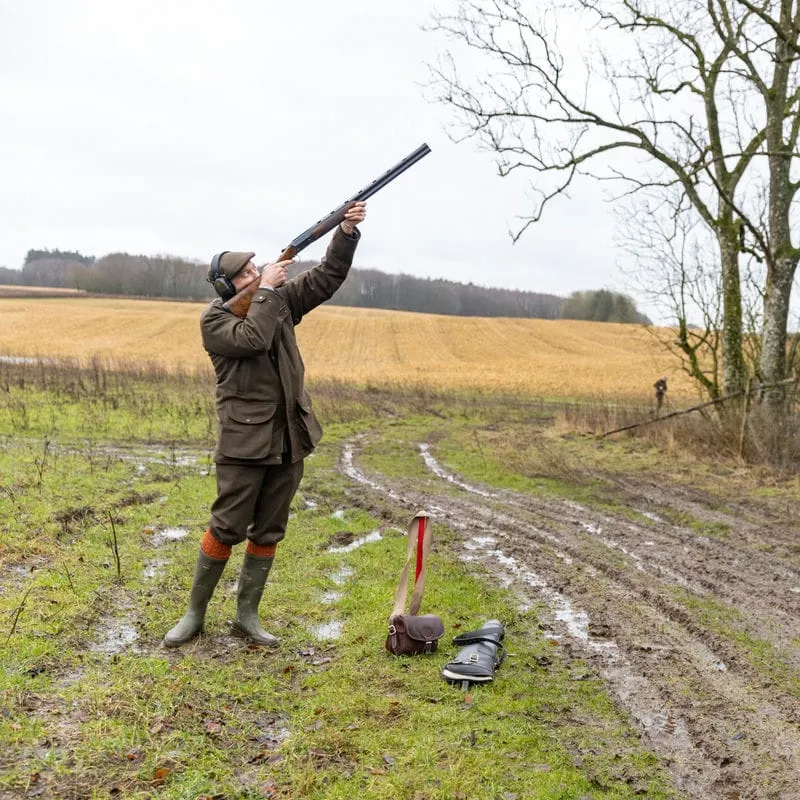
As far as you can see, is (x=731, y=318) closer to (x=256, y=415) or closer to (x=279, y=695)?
(x=256, y=415)

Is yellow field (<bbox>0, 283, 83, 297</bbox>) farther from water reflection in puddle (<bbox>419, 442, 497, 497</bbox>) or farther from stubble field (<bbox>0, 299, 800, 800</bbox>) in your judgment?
water reflection in puddle (<bbox>419, 442, 497, 497</bbox>)

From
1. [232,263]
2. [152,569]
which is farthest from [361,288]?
[232,263]

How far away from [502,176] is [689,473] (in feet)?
24.4

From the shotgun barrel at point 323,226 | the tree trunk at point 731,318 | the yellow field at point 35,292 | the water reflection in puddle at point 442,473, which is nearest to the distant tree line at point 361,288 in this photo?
the yellow field at point 35,292

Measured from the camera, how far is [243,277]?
5.29 meters

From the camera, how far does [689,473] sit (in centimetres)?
1445

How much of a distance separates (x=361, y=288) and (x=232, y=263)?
104 meters

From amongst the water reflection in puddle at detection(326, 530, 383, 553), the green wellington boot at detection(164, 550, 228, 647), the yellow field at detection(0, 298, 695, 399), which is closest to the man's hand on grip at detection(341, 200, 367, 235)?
the green wellington boot at detection(164, 550, 228, 647)

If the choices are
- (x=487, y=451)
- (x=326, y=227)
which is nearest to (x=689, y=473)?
(x=487, y=451)

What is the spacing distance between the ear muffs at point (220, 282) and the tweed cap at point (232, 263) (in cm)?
2

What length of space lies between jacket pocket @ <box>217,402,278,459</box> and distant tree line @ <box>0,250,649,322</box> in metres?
61.3

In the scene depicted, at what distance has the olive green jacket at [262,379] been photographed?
197 inches

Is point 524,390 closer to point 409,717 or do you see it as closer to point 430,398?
point 430,398

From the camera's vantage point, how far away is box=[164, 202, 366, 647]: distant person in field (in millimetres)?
5070
